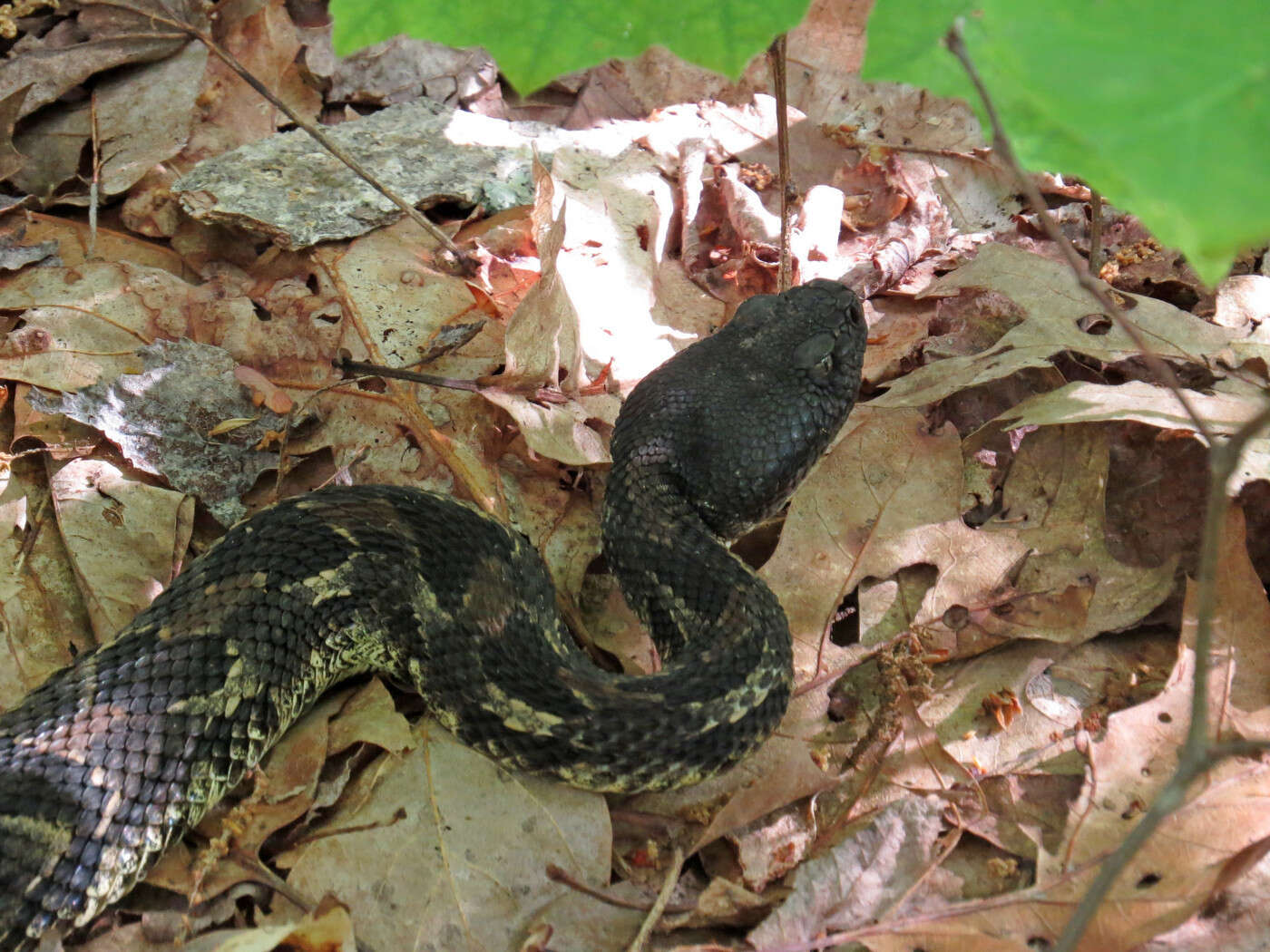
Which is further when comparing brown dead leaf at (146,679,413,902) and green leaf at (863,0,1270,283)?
brown dead leaf at (146,679,413,902)

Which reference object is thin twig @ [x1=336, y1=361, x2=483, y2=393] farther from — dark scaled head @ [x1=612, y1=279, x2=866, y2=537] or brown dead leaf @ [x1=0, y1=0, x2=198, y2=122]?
brown dead leaf @ [x1=0, y1=0, x2=198, y2=122]

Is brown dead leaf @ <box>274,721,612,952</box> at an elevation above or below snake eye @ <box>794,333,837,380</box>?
below

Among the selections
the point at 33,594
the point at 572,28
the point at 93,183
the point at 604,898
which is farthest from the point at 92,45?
the point at 604,898

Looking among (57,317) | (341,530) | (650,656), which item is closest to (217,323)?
(57,317)

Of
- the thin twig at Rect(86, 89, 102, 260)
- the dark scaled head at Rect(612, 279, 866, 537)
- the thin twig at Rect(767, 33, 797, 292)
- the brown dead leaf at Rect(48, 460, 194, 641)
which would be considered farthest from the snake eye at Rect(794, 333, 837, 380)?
the thin twig at Rect(86, 89, 102, 260)

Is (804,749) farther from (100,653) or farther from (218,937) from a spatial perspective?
(100,653)

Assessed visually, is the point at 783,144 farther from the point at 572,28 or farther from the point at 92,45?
the point at 92,45

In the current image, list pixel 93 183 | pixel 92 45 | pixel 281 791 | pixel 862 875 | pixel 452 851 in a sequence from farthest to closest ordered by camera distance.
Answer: pixel 92 45 < pixel 93 183 < pixel 281 791 < pixel 452 851 < pixel 862 875
